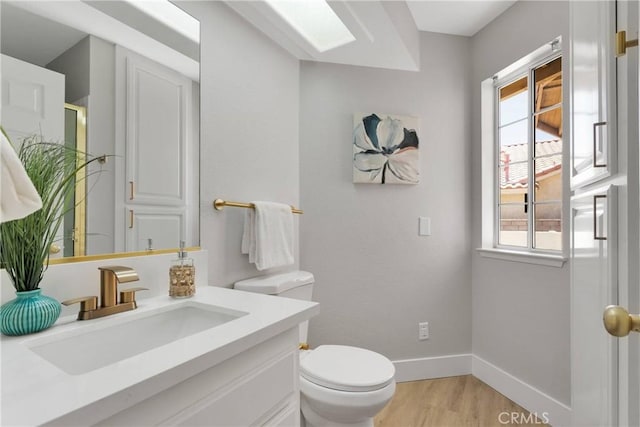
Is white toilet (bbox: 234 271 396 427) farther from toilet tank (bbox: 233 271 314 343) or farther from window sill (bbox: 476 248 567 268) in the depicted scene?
window sill (bbox: 476 248 567 268)

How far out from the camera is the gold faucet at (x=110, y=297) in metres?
0.90

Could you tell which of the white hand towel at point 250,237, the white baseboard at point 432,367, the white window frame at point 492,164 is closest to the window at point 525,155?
the white window frame at point 492,164

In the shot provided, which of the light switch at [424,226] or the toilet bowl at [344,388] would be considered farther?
the light switch at [424,226]

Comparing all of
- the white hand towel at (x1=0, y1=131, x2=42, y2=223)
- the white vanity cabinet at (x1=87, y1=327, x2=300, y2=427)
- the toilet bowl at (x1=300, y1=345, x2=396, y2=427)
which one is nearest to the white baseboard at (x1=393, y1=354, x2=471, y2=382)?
the toilet bowl at (x1=300, y1=345, x2=396, y2=427)

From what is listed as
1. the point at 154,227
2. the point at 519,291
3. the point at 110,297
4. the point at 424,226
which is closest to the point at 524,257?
the point at 519,291

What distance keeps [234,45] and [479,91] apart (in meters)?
1.62

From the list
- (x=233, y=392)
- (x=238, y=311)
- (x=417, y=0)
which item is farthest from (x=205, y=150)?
(x=417, y=0)

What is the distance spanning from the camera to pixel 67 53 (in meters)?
0.97

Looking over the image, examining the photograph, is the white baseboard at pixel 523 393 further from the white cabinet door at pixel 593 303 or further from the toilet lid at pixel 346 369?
the toilet lid at pixel 346 369

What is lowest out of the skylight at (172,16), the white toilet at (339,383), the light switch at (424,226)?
the white toilet at (339,383)

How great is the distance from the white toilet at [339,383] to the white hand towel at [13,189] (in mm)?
1000

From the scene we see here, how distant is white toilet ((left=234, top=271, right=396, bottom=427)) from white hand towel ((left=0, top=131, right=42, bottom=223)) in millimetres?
1000

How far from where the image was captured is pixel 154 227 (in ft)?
4.02

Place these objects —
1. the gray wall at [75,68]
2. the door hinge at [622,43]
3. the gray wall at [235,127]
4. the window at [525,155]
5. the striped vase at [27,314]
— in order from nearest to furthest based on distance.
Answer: the striped vase at [27,314] < the door hinge at [622,43] < the gray wall at [75,68] < the gray wall at [235,127] < the window at [525,155]
